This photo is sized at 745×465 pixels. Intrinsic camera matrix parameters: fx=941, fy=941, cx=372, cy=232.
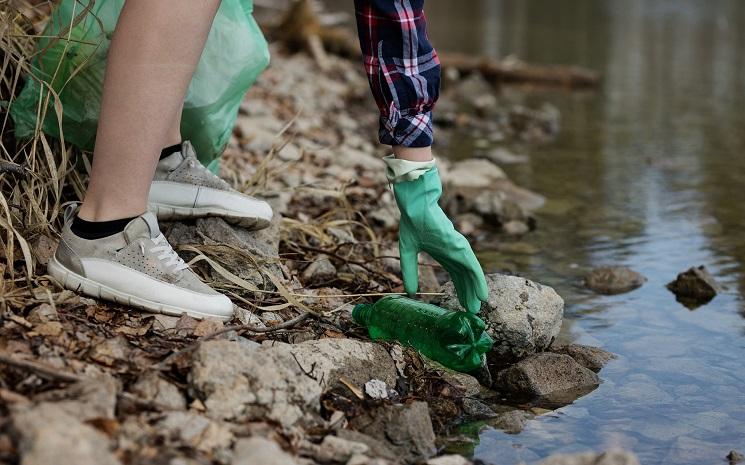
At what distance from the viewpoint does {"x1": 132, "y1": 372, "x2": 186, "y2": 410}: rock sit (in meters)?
1.84

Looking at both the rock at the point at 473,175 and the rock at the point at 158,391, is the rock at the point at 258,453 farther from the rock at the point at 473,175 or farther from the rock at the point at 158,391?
the rock at the point at 473,175

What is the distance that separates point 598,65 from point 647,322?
8.27 metres

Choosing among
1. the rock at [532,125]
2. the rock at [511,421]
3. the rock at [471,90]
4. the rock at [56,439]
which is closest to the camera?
the rock at [56,439]

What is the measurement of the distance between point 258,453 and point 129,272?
0.70m

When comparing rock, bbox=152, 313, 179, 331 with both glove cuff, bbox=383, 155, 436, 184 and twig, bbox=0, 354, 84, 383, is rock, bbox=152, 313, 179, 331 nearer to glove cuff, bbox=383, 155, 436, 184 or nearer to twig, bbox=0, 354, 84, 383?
twig, bbox=0, 354, 84, 383

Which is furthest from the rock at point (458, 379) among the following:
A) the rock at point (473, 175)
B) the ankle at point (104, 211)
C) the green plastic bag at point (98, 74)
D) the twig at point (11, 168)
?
the rock at point (473, 175)

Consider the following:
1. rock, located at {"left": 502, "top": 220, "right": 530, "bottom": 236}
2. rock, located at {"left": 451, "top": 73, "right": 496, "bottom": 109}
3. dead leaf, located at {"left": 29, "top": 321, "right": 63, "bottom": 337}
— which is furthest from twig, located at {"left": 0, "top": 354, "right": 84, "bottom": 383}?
rock, located at {"left": 451, "top": 73, "right": 496, "bottom": 109}

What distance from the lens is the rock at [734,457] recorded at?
208cm

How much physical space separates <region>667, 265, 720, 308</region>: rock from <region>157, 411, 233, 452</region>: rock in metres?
1.98

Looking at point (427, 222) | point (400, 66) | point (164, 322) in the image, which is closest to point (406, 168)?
point (427, 222)

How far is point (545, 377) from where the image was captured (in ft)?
7.93

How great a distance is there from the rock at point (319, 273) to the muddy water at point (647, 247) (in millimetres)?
740

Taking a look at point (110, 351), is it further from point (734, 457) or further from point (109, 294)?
point (734, 457)

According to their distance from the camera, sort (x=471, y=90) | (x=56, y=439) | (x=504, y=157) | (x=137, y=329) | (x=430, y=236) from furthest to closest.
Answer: (x=471, y=90) → (x=504, y=157) → (x=430, y=236) → (x=137, y=329) → (x=56, y=439)
